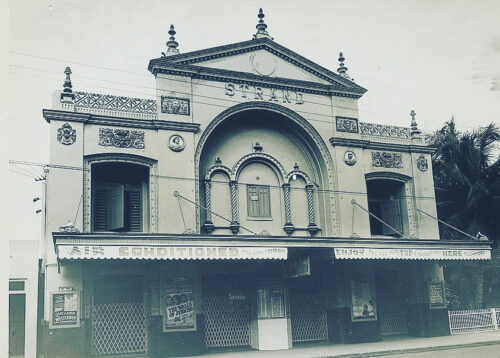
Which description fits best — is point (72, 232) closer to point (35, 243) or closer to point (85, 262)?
point (85, 262)

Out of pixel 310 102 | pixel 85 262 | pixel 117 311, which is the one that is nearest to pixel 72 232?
pixel 85 262

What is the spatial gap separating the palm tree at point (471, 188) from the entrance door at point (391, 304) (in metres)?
6.46

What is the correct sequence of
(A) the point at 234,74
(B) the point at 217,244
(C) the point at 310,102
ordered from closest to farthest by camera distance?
(B) the point at 217,244 → (A) the point at 234,74 → (C) the point at 310,102

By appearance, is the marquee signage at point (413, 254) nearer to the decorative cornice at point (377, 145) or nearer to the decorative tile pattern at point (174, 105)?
the decorative cornice at point (377, 145)

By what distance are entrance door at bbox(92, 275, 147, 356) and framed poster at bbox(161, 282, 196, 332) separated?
895 millimetres

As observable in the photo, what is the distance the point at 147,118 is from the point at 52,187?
375 centimetres

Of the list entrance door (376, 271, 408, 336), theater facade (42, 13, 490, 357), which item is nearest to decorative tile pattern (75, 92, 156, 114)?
theater facade (42, 13, 490, 357)

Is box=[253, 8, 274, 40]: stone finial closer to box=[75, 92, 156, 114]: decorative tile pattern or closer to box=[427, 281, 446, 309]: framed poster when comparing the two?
box=[75, 92, 156, 114]: decorative tile pattern

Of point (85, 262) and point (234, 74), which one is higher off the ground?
point (234, 74)

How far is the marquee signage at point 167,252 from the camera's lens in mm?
14992

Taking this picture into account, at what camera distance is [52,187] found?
1683 cm

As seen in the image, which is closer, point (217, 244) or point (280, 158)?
point (217, 244)

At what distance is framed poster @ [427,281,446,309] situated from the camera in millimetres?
21641

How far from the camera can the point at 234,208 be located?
19703 mm
